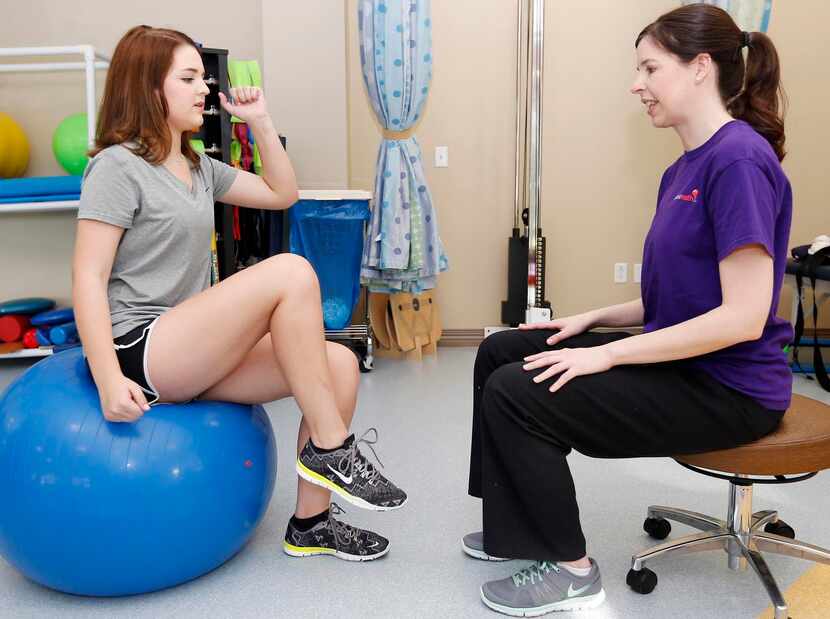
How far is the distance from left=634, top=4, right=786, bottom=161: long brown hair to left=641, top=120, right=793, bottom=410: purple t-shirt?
82 millimetres

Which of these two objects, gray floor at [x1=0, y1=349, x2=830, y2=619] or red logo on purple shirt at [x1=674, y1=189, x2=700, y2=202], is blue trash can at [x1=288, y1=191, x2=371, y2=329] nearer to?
gray floor at [x1=0, y1=349, x2=830, y2=619]

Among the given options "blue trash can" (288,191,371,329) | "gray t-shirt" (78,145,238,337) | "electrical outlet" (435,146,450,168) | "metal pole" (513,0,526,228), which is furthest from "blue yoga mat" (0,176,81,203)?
"metal pole" (513,0,526,228)

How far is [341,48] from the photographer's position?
160 inches

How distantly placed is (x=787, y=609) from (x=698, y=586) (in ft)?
0.74

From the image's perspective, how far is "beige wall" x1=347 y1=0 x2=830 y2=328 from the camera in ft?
14.0

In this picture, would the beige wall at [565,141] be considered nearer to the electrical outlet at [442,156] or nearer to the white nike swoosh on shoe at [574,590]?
the electrical outlet at [442,156]

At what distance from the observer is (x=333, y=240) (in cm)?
373

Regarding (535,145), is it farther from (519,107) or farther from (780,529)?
(780,529)

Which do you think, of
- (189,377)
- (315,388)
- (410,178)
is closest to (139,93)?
(189,377)

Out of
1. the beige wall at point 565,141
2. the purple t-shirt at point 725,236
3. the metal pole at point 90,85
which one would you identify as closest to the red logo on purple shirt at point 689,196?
the purple t-shirt at point 725,236

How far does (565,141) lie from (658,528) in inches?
111

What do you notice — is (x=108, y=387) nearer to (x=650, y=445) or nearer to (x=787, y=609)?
(x=650, y=445)

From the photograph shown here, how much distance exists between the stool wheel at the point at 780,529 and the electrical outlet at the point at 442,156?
285 centimetres

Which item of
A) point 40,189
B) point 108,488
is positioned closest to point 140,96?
point 108,488
